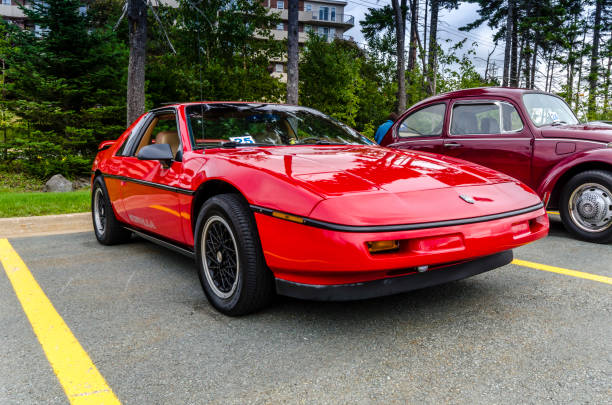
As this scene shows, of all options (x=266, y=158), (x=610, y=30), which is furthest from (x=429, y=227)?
(x=610, y=30)

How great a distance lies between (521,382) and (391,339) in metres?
0.66

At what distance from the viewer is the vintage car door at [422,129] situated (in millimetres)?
5965

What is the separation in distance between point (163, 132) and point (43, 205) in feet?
12.8

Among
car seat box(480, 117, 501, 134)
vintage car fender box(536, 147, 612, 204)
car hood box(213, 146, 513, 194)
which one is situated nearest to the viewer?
car hood box(213, 146, 513, 194)

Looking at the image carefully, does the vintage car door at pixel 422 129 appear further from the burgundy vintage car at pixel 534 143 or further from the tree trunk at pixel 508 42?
the tree trunk at pixel 508 42

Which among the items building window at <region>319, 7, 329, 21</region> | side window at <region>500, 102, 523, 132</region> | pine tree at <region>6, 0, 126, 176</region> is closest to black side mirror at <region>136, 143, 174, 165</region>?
side window at <region>500, 102, 523, 132</region>

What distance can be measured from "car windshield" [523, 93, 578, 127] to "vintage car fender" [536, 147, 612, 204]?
59 cm

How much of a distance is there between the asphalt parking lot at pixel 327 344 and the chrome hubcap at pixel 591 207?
130 cm

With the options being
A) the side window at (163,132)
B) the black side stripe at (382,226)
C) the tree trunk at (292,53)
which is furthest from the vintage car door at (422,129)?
the tree trunk at (292,53)

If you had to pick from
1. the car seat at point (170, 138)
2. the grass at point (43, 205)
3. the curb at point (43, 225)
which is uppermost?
the car seat at point (170, 138)

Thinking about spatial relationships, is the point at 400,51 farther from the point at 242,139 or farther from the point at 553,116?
the point at 242,139

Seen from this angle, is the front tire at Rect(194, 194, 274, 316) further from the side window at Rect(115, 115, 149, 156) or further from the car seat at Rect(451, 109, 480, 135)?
the car seat at Rect(451, 109, 480, 135)

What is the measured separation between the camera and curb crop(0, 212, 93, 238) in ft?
18.9

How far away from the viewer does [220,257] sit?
9.64 ft
